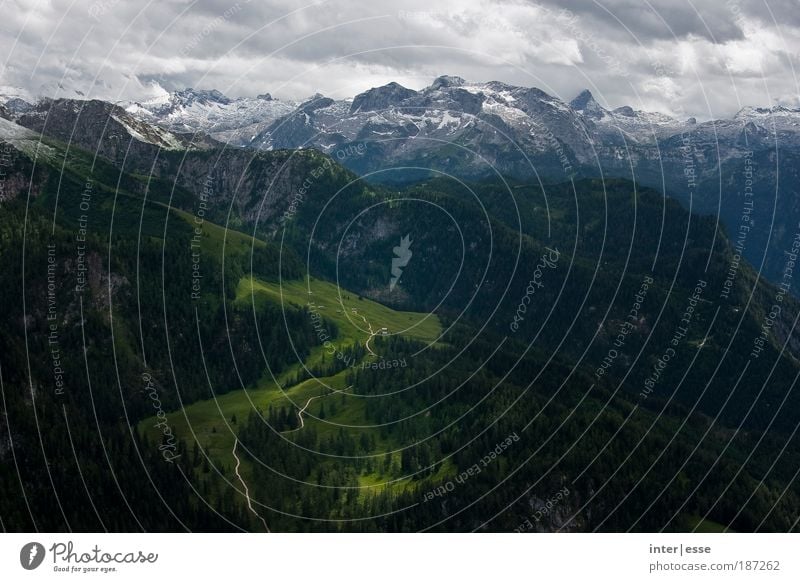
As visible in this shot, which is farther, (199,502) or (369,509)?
(369,509)

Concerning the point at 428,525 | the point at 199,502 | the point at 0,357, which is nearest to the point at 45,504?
the point at 199,502

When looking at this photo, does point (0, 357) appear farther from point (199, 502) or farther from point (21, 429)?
point (199, 502)

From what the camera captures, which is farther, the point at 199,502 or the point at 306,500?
the point at 306,500
